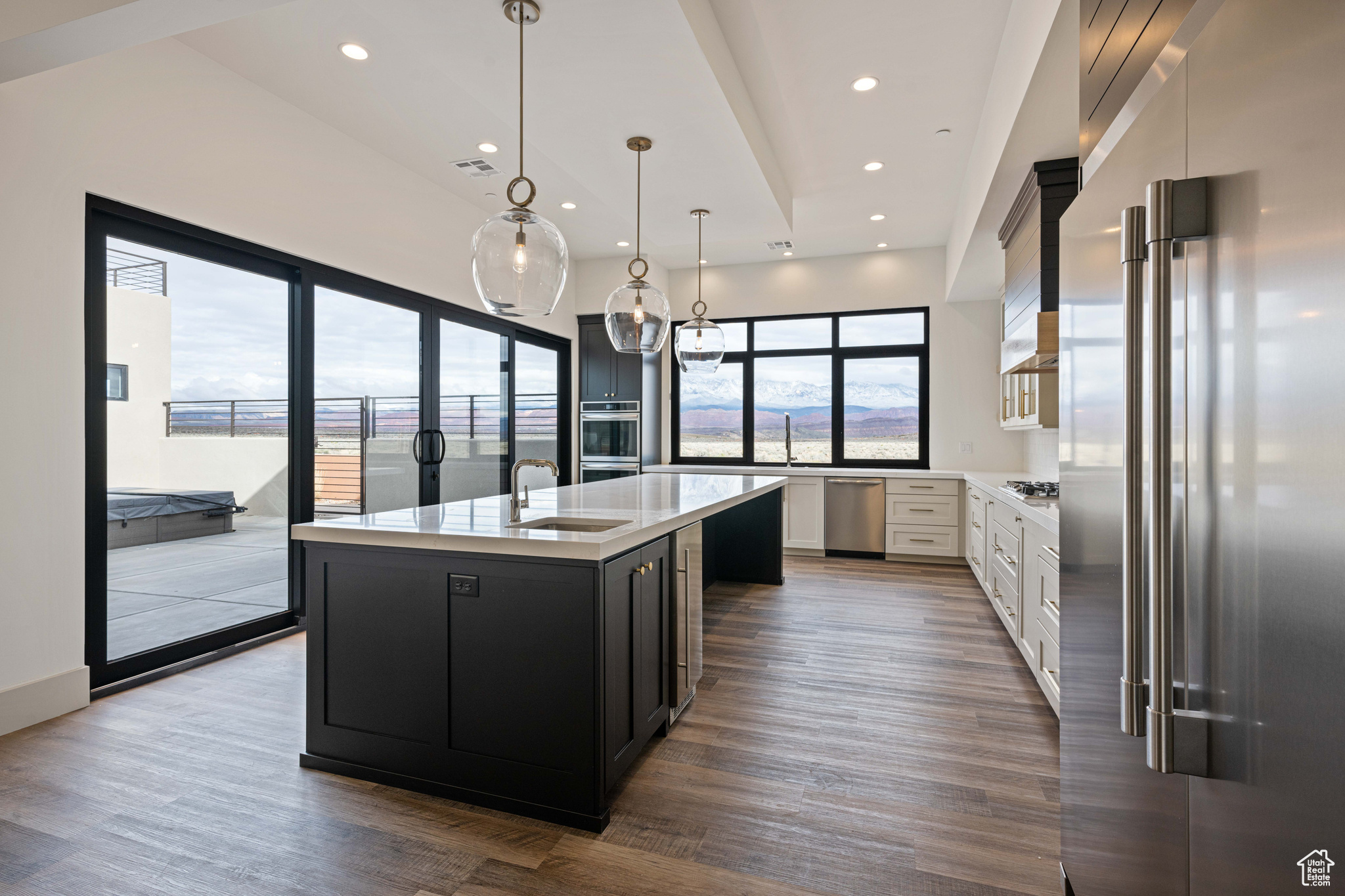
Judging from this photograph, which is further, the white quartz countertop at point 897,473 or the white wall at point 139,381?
the white quartz countertop at point 897,473

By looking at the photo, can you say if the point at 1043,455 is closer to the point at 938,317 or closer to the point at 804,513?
the point at 938,317

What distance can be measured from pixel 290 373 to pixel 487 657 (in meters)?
2.82

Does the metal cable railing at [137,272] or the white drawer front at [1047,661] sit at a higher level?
the metal cable railing at [137,272]

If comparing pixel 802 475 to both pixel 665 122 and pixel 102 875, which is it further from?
pixel 102 875

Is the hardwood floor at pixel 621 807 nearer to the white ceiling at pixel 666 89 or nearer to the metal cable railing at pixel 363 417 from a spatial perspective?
the metal cable railing at pixel 363 417

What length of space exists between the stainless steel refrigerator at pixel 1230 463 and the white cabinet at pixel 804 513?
526 centimetres

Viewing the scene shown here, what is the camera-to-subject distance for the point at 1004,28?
118 inches

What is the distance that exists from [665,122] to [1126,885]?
3.15 m

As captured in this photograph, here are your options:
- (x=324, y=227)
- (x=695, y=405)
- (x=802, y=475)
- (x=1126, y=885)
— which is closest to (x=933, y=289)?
(x=802, y=475)

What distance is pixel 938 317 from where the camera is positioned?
6.42 meters

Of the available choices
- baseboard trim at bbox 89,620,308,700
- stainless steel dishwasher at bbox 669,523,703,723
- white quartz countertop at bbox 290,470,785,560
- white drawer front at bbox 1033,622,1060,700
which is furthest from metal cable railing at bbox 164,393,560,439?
white drawer front at bbox 1033,622,1060,700

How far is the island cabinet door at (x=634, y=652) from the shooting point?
79.1 inches

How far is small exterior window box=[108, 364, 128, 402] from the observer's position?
9.94 ft

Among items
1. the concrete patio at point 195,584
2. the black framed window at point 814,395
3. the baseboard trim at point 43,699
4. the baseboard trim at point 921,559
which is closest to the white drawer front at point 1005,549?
the baseboard trim at point 921,559
